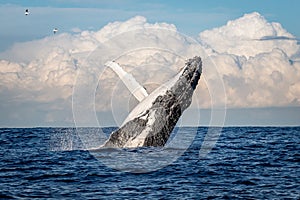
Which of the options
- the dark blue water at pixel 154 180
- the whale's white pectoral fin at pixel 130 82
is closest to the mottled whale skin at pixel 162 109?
the whale's white pectoral fin at pixel 130 82

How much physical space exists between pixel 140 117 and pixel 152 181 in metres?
1.71

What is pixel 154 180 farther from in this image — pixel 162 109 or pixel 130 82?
pixel 130 82

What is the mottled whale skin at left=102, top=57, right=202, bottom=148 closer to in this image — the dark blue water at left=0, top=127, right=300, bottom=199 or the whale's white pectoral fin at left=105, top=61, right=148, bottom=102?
the whale's white pectoral fin at left=105, top=61, right=148, bottom=102

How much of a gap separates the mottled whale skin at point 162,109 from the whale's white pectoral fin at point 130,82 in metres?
0.18

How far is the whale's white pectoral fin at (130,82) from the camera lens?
14609 mm

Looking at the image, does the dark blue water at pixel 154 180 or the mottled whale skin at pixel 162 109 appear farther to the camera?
the mottled whale skin at pixel 162 109

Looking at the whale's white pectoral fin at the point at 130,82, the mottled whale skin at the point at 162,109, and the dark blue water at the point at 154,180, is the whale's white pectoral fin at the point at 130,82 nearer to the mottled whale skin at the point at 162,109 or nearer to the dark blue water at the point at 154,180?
the mottled whale skin at the point at 162,109

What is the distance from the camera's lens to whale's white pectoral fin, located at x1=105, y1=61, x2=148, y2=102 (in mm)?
14609

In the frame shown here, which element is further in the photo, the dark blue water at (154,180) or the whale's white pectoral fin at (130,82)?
the whale's white pectoral fin at (130,82)

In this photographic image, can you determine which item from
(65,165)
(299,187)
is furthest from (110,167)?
(299,187)

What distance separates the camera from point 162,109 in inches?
581

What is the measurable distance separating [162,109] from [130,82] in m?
1.12

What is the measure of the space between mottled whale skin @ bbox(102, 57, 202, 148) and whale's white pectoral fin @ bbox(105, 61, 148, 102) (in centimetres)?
18

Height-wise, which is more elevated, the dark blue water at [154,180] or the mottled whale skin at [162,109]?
the mottled whale skin at [162,109]
